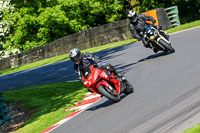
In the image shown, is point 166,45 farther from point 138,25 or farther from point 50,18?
point 50,18

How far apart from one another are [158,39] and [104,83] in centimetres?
556

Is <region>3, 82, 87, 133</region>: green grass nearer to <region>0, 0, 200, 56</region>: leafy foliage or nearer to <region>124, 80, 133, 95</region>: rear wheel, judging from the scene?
<region>124, 80, 133, 95</region>: rear wheel

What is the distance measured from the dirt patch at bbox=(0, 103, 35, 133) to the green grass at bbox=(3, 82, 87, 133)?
21 cm

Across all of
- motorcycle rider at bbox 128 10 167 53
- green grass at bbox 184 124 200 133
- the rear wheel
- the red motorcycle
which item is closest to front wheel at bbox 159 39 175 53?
motorcycle rider at bbox 128 10 167 53

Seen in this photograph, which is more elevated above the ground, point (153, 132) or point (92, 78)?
point (92, 78)

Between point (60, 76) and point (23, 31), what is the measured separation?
23.8 m

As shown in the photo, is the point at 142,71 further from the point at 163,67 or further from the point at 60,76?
the point at 60,76

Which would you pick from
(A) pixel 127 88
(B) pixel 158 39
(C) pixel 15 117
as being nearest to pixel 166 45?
(B) pixel 158 39

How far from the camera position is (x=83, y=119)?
941 cm

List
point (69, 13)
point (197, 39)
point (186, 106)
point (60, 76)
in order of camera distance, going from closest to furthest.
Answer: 1. point (186, 106)
2. point (197, 39)
3. point (60, 76)
4. point (69, 13)

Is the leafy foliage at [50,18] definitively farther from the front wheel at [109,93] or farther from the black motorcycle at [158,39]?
the front wheel at [109,93]

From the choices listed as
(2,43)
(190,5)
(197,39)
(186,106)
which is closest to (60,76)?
(197,39)

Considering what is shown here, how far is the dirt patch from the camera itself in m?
11.7

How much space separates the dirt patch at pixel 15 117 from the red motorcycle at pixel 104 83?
289 cm
